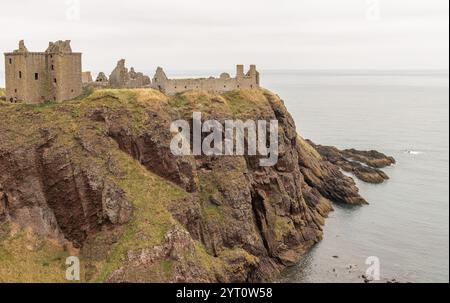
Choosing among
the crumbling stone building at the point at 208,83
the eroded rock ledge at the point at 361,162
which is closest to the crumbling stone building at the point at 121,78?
the crumbling stone building at the point at 208,83

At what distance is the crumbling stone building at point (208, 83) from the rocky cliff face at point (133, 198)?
8.80 ft

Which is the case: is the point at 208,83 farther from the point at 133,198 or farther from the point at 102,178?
the point at 133,198

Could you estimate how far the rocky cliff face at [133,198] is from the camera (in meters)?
63.2

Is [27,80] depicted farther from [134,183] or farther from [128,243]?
[128,243]

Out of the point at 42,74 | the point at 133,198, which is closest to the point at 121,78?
the point at 42,74

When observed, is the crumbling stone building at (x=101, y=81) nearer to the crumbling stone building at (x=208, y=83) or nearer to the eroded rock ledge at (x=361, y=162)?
the crumbling stone building at (x=208, y=83)

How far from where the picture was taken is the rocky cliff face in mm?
63219

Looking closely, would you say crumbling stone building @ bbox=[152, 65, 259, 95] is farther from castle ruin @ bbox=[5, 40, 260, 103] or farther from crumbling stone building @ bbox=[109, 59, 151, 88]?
castle ruin @ bbox=[5, 40, 260, 103]

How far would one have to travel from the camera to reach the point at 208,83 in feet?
307

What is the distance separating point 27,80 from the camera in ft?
247

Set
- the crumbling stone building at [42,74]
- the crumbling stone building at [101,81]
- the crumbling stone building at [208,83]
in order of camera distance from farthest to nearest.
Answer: the crumbling stone building at [208,83]
the crumbling stone building at [101,81]
the crumbling stone building at [42,74]

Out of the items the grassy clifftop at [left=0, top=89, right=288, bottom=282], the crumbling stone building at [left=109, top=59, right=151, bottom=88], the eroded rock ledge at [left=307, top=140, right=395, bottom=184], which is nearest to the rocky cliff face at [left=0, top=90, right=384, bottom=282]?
the grassy clifftop at [left=0, top=89, right=288, bottom=282]

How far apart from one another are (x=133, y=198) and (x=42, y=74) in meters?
24.4
